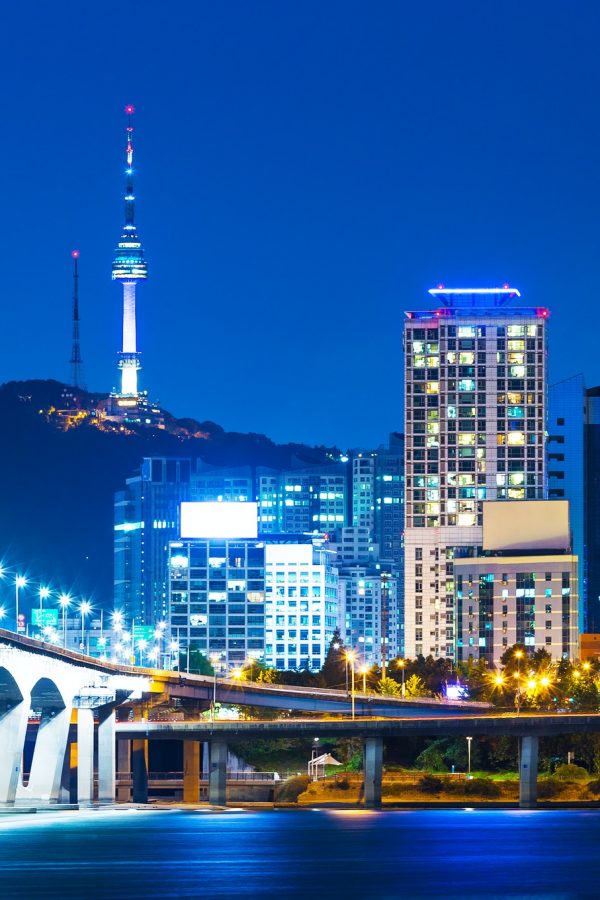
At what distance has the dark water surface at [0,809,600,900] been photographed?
130000 millimetres

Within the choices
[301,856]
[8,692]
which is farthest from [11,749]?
[301,856]

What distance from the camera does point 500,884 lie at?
437 ft

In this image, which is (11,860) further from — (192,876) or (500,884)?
(500,884)

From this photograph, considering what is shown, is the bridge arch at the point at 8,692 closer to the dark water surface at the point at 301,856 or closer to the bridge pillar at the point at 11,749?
the bridge pillar at the point at 11,749

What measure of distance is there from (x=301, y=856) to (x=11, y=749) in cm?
4858

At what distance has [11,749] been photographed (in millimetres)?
191875

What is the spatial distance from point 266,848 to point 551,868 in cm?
2553

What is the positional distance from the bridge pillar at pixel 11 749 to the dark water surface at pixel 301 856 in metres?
6.14

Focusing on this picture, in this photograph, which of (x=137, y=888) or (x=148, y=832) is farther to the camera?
(x=148, y=832)

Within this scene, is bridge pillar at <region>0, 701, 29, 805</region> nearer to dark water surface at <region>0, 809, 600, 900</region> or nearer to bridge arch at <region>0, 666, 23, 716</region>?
bridge arch at <region>0, 666, 23, 716</region>

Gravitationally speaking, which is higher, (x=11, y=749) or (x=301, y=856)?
(x=11, y=749)

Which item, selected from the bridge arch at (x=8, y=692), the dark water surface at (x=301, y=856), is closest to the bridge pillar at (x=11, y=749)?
the bridge arch at (x=8, y=692)

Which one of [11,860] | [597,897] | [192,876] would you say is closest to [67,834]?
[11,860]

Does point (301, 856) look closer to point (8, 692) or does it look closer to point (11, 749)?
point (11, 749)
